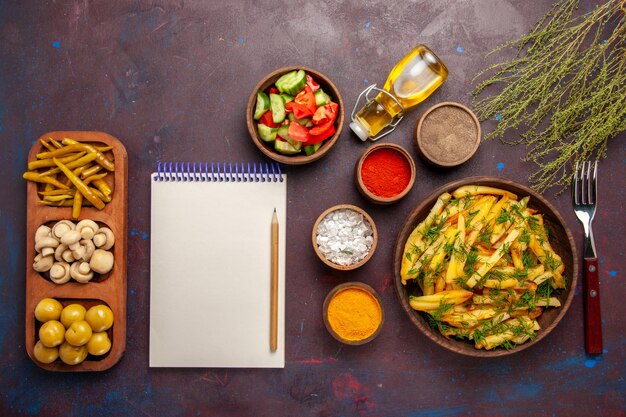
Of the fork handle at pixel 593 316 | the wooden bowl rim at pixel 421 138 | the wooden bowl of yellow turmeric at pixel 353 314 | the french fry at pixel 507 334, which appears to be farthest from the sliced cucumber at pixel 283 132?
the fork handle at pixel 593 316

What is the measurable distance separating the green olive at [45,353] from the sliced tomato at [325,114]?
1358 mm

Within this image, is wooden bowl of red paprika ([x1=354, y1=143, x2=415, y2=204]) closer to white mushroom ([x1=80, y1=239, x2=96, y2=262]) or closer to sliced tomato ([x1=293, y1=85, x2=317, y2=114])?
sliced tomato ([x1=293, y1=85, x2=317, y2=114])

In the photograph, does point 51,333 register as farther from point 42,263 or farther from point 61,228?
point 61,228

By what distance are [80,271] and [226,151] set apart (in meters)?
0.75

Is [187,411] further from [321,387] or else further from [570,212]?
[570,212]

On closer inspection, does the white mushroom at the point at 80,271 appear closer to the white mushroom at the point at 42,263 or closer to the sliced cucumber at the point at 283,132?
the white mushroom at the point at 42,263

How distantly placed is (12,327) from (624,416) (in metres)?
2.65

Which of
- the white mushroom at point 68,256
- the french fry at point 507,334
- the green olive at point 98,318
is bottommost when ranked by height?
the french fry at point 507,334

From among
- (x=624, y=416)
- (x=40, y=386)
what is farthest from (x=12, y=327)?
(x=624, y=416)

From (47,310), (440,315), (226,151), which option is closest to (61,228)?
(47,310)

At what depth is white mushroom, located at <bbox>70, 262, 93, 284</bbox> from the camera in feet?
6.23

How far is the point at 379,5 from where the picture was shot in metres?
2.10

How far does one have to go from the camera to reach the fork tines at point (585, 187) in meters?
2.09

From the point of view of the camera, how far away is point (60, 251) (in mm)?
1920
